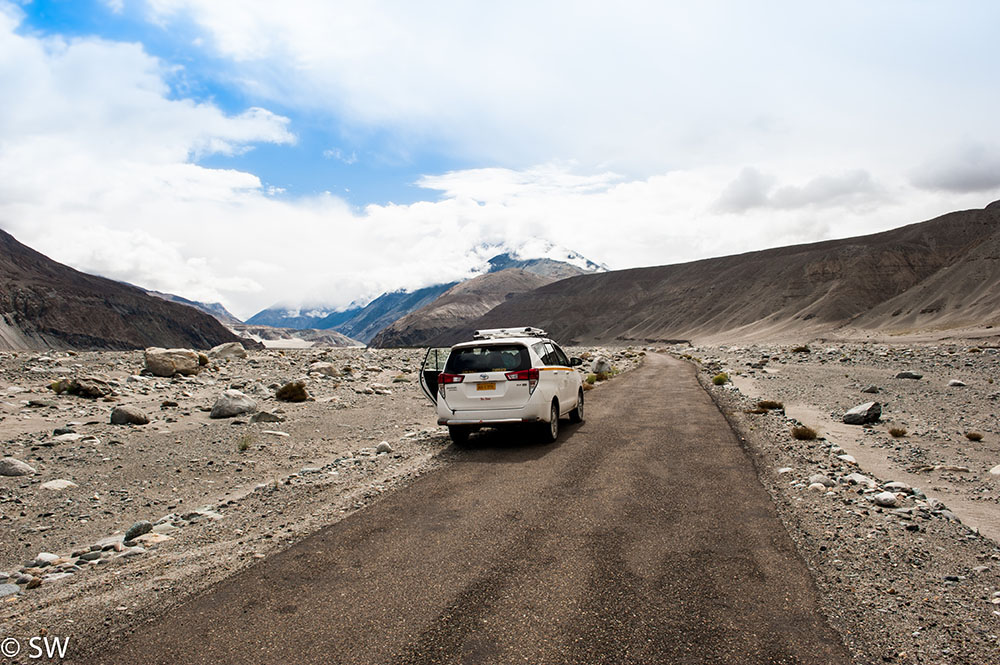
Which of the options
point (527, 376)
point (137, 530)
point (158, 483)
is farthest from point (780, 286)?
point (137, 530)

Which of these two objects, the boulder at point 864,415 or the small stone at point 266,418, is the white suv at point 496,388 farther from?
the boulder at point 864,415

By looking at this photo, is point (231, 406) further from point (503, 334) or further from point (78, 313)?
point (78, 313)

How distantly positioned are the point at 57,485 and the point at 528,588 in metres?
8.30

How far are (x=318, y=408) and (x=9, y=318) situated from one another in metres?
150

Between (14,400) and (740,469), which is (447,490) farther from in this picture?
(14,400)

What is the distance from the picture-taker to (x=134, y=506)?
29.3ft

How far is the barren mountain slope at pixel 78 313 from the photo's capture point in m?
134

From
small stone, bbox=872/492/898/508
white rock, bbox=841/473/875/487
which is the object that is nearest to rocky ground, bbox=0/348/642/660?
white rock, bbox=841/473/875/487

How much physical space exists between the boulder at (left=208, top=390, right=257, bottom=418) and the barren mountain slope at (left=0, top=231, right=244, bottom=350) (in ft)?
444

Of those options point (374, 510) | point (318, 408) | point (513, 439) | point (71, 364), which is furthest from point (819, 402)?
point (71, 364)

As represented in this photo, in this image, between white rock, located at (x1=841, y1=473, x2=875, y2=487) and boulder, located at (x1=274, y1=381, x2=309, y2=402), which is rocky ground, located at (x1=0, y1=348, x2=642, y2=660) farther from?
white rock, located at (x1=841, y1=473, x2=875, y2=487)

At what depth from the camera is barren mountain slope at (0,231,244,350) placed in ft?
439

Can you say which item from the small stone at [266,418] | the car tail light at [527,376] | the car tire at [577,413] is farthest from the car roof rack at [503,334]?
the small stone at [266,418]

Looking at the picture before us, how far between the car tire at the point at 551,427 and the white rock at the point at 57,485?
25.6 ft
